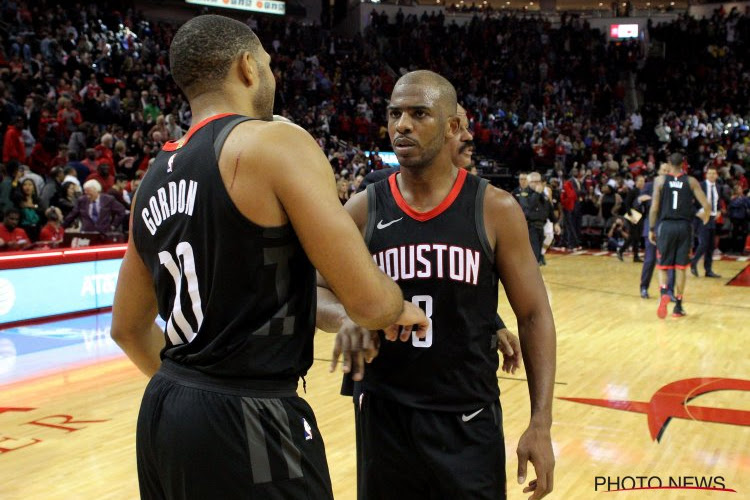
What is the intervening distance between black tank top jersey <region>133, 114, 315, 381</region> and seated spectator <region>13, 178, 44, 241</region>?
345 inches

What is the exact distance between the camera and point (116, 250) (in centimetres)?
929

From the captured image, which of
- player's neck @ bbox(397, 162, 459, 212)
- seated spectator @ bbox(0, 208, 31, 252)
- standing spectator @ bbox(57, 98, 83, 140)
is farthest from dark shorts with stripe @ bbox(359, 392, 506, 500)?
standing spectator @ bbox(57, 98, 83, 140)

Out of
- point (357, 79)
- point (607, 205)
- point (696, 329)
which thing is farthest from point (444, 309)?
point (357, 79)

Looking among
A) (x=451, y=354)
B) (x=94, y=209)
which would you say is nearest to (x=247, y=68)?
(x=451, y=354)

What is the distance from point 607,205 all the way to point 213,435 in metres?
17.2

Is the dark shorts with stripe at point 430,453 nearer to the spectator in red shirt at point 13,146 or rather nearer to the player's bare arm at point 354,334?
the player's bare arm at point 354,334

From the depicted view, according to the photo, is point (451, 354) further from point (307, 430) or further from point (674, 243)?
point (674, 243)

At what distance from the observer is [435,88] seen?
2.52 metres

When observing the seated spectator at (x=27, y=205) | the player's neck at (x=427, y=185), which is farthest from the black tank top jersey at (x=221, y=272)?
the seated spectator at (x=27, y=205)

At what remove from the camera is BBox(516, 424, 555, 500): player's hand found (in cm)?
225

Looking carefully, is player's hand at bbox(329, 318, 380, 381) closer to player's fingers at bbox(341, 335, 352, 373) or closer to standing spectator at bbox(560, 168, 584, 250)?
player's fingers at bbox(341, 335, 352, 373)

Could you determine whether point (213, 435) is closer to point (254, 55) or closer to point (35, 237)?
point (254, 55)

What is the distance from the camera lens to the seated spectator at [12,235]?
9156mm

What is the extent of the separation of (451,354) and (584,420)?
3.32 m
